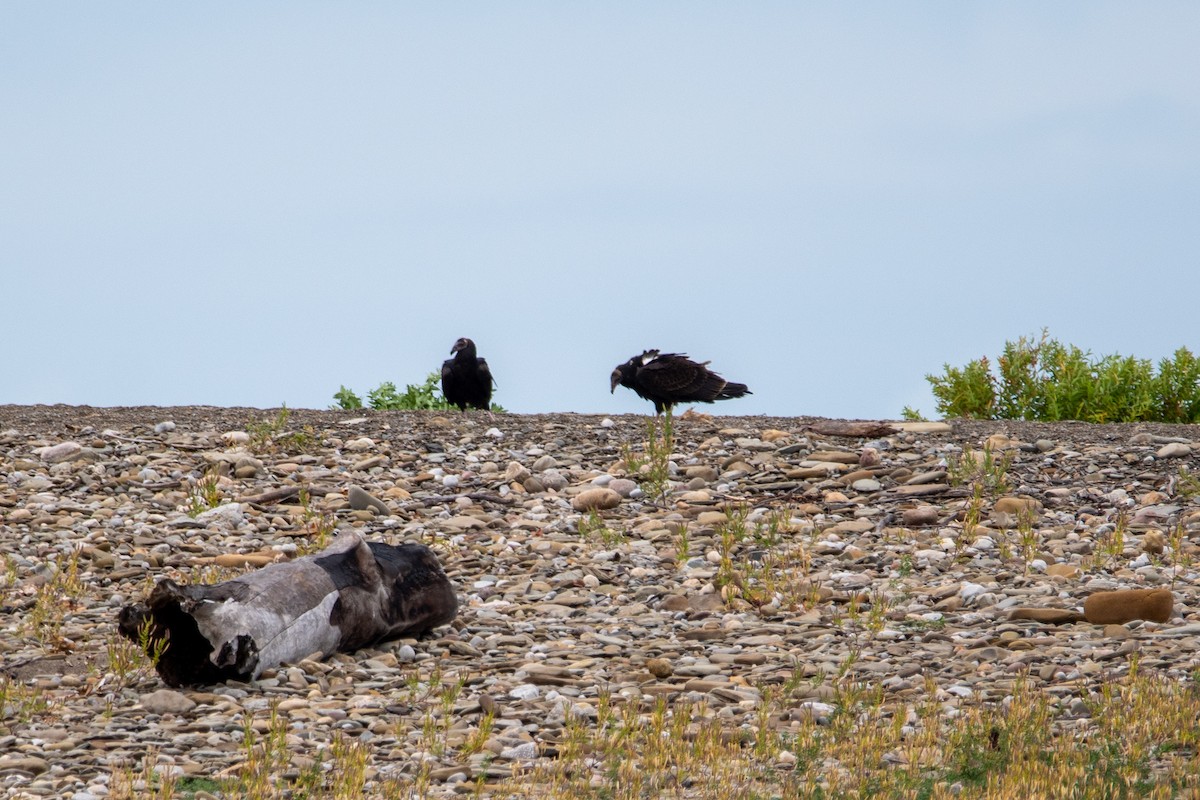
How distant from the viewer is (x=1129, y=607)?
22.8 ft

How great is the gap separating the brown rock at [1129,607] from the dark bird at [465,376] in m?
9.45

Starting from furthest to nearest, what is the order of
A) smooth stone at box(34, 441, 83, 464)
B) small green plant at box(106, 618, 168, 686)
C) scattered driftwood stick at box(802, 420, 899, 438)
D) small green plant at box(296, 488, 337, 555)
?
scattered driftwood stick at box(802, 420, 899, 438) → smooth stone at box(34, 441, 83, 464) → small green plant at box(296, 488, 337, 555) → small green plant at box(106, 618, 168, 686)

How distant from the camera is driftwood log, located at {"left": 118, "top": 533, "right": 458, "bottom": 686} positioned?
6.00 meters

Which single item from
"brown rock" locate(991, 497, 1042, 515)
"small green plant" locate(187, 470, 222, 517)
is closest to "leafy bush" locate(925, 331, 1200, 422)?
"brown rock" locate(991, 497, 1042, 515)

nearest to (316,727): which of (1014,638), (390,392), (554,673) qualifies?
(554,673)

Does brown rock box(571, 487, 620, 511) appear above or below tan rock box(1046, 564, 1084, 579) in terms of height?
above

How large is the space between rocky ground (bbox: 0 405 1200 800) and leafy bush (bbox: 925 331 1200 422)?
3.50 metres

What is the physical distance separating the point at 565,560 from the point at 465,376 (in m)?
7.09

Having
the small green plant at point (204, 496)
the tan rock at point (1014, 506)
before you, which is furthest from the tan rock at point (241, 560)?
the tan rock at point (1014, 506)

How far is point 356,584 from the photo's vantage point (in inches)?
263

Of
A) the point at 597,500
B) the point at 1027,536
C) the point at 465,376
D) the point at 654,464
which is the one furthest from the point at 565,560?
the point at 465,376

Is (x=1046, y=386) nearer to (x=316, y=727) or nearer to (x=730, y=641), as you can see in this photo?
(x=730, y=641)

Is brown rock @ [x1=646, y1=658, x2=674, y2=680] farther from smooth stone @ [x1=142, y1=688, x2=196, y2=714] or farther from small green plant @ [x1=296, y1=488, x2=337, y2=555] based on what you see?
small green plant @ [x1=296, y1=488, x2=337, y2=555]

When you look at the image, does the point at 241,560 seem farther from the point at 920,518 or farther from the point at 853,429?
the point at 853,429
